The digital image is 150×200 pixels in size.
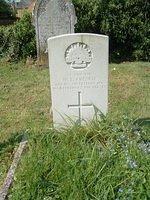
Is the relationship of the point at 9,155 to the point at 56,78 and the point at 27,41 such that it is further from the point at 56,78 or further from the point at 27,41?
the point at 27,41

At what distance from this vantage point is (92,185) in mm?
3385

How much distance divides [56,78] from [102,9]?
18.5 ft

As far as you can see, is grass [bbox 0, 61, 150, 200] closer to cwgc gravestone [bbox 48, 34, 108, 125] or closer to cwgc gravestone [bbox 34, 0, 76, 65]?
cwgc gravestone [bbox 48, 34, 108, 125]

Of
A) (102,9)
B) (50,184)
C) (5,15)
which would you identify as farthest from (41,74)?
(5,15)

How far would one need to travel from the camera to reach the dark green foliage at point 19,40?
32.5 ft

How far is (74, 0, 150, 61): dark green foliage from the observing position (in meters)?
9.59

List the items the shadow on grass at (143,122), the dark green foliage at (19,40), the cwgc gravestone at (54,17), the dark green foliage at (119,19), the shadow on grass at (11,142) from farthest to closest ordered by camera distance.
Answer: the dark green foliage at (19,40) → the dark green foliage at (119,19) → the cwgc gravestone at (54,17) → the shadow on grass at (143,122) → the shadow on grass at (11,142)

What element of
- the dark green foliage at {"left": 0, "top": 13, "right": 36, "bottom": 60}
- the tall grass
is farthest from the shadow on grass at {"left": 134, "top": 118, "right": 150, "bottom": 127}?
the dark green foliage at {"left": 0, "top": 13, "right": 36, "bottom": 60}

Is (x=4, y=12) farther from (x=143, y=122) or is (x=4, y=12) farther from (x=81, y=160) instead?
(x=81, y=160)

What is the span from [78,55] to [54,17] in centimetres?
491

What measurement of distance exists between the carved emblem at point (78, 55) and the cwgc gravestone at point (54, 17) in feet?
15.1

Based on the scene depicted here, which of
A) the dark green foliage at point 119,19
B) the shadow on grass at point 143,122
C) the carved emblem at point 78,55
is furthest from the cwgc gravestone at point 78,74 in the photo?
the dark green foliage at point 119,19

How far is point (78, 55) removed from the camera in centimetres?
438

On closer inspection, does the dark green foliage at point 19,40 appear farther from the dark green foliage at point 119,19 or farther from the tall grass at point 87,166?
the tall grass at point 87,166
